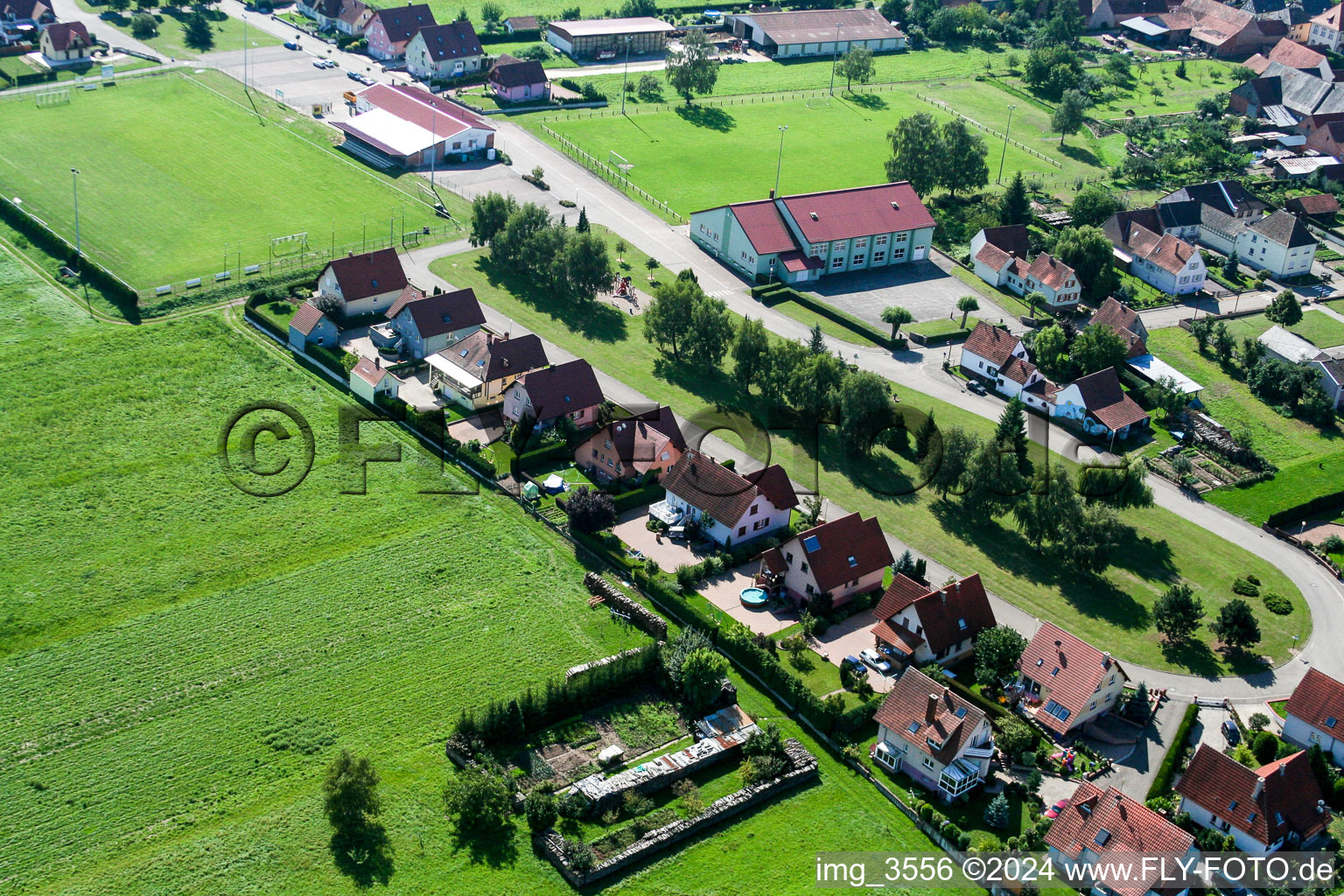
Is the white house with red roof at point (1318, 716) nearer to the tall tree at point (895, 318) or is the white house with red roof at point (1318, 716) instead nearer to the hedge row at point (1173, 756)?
the hedge row at point (1173, 756)

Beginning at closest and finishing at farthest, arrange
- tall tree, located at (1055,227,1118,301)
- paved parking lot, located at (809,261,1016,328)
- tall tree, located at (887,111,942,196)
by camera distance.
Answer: paved parking lot, located at (809,261,1016,328) → tall tree, located at (1055,227,1118,301) → tall tree, located at (887,111,942,196)

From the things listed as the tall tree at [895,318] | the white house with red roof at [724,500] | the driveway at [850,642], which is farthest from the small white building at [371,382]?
the tall tree at [895,318]

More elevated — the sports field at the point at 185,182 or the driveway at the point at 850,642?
the sports field at the point at 185,182

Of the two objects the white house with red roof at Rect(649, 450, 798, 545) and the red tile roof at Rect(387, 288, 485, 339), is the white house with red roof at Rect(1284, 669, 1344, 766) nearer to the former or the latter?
the white house with red roof at Rect(649, 450, 798, 545)

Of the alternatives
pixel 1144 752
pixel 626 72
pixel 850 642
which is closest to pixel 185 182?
pixel 626 72

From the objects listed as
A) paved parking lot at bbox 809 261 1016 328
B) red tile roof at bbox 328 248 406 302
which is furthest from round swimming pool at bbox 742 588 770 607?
red tile roof at bbox 328 248 406 302

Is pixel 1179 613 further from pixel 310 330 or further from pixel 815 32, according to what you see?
pixel 815 32
